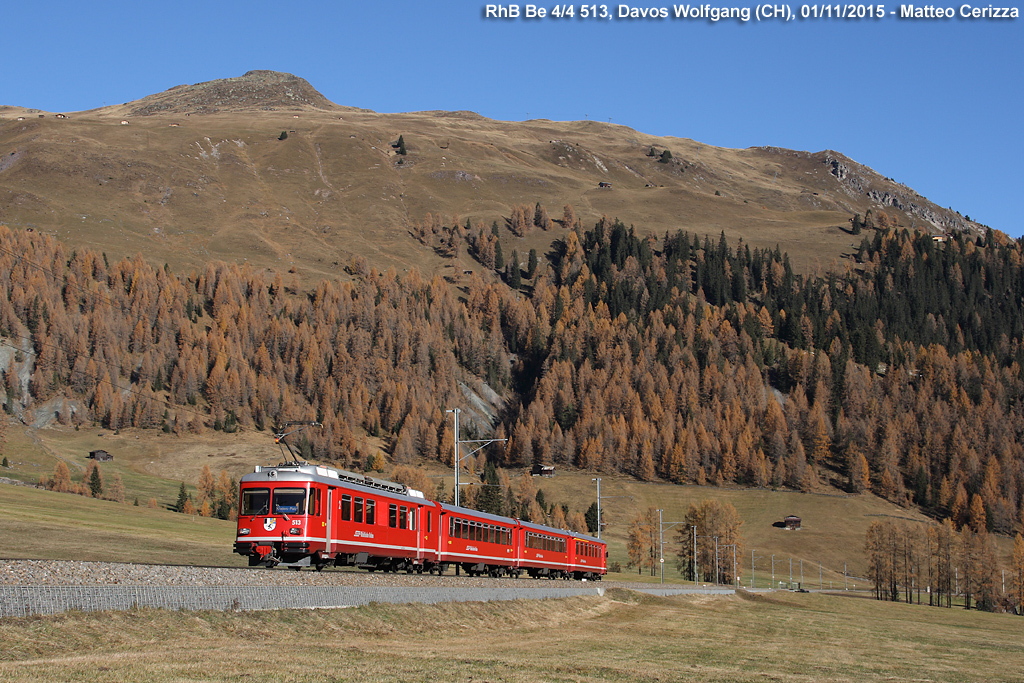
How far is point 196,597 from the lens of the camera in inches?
1036

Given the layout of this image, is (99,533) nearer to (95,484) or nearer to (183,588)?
(183,588)

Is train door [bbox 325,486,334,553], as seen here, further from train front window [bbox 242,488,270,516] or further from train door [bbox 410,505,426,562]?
train door [bbox 410,505,426,562]

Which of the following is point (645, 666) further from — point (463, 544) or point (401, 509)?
point (463, 544)

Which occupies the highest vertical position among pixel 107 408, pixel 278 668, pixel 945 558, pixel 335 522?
pixel 107 408

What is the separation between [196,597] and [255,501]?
10.6 m

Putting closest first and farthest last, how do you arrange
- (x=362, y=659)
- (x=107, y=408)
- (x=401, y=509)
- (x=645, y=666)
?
(x=362, y=659) → (x=645, y=666) → (x=401, y=509) → (x=107, y=408)

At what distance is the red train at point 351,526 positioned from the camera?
36000 millimetres

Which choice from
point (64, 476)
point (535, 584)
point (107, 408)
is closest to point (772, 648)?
point (535, 584)

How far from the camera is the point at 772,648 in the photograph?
38.8 m

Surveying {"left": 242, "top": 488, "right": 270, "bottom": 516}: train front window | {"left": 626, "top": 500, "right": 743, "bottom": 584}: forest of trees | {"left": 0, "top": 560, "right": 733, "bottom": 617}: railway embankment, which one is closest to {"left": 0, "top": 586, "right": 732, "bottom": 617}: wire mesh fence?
{"left": 0, "top": 560, "right": 733, "bottom": 617}: railway embankment

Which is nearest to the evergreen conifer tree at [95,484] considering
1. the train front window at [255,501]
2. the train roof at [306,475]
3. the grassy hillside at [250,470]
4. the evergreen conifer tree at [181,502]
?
the grassy hillside at [250,470]

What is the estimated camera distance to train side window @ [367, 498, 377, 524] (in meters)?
40.5

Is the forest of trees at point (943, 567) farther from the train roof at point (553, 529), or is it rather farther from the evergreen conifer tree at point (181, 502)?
the evergreen conifer tree at point (181, 502)

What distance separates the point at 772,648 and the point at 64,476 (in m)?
123
